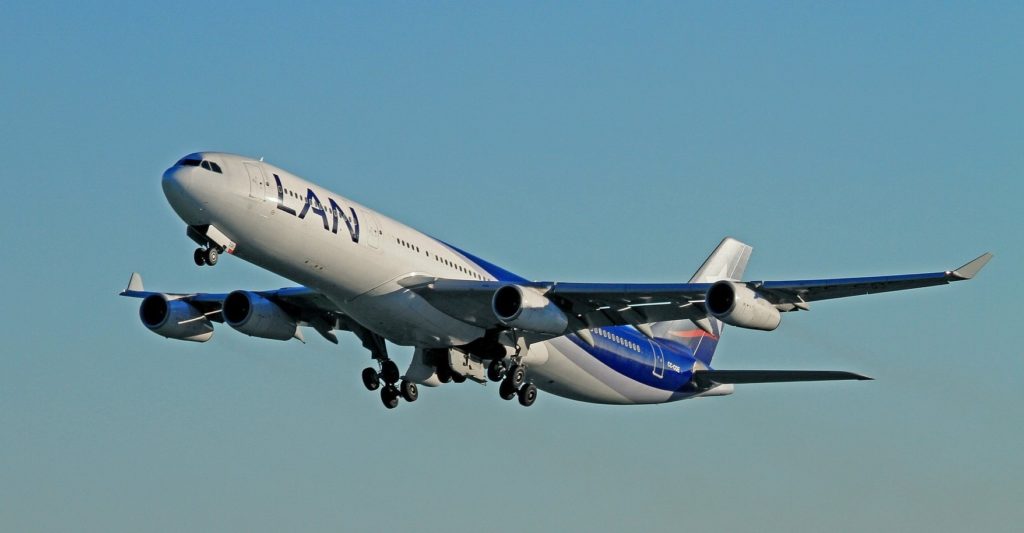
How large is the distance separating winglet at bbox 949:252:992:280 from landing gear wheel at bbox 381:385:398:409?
19.9 m

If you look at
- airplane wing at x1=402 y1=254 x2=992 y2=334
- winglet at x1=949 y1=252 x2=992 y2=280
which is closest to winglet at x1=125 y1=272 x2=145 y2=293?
airplane wing at x1=402 y1=254 x2=992 y2=334

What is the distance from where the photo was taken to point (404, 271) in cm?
4959

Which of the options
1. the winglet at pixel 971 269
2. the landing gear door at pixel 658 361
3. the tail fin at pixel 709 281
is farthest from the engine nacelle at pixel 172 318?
the winglet at pixel 971 269

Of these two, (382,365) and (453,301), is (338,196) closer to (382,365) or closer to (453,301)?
(453,301)

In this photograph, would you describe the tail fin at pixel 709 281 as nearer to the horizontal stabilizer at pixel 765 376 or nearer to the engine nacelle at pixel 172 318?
the horizontal stabilizer at pixel 765 376

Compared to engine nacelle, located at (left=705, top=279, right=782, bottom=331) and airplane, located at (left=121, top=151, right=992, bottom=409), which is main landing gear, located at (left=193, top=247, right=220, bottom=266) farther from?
engine nacelle, located at (left=705, top=279, right=782, bottom=331)

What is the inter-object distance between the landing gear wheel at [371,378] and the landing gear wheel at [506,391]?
4.78 metres

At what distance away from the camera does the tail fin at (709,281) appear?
63.4m

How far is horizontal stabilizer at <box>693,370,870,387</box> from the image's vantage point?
54.6m

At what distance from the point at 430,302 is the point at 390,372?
613 centimetres

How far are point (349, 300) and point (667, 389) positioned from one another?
1627 cm

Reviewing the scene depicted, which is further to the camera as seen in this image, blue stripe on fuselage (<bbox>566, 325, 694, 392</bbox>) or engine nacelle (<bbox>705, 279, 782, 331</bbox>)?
blue stripe on fuselage (<bbox>566, 325, 694, 392</bbox>)

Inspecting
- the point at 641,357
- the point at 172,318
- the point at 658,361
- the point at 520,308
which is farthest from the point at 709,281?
the point at 172,318

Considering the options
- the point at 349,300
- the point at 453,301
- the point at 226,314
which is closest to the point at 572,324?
the point at 453,301
